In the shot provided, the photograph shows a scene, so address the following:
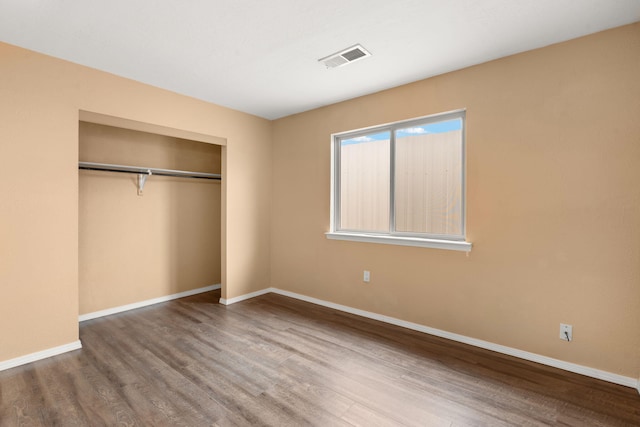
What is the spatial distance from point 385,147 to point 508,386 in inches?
97.7

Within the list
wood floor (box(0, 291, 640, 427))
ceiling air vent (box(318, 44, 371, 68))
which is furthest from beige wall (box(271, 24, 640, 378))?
ceiling air vent (box(318, 44, 371, 68))

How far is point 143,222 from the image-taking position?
3.88m

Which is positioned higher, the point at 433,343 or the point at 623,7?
the point at 623,7

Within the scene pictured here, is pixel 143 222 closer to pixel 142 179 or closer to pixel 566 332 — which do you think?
pixel 142 179

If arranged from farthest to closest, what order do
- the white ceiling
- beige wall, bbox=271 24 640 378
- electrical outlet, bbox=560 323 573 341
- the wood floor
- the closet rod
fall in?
1. the closet rod
2. electrical outlet, bbox=560 323 573 341
3. beige wall, bbox=271 24 640 378
4. the white ceiling
5. the wood floor

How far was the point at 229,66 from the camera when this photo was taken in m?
2.79

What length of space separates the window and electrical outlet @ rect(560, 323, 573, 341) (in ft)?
2.90

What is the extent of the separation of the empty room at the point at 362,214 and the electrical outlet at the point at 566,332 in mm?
15

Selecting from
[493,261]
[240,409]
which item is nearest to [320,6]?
[493,261]

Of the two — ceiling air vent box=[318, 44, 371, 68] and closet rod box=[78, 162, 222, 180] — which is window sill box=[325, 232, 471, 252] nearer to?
ceiling air vent box=[318, 44, 371, 68]

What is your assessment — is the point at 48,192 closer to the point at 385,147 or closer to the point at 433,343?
the point at 385,147

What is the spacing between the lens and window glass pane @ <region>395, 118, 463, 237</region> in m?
3.01

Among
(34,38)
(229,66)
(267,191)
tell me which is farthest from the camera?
(267,191)

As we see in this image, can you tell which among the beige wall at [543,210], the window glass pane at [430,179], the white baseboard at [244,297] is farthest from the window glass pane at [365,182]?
the white baseboard at [244,297]
